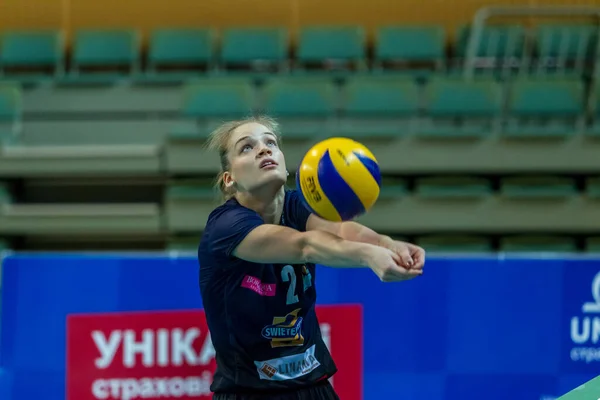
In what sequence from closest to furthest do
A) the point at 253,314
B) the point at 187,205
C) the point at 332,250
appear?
the point at 332,250 < the point at 253,314 < the point at 187,205

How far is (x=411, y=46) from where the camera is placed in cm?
850

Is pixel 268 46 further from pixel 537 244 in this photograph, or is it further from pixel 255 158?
pixel 255 158

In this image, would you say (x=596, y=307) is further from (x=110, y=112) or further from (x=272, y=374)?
(x=110, y=112)

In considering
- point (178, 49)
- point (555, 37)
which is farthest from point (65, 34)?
point (555, 37)

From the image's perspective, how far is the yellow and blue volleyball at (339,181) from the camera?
83.4 inches

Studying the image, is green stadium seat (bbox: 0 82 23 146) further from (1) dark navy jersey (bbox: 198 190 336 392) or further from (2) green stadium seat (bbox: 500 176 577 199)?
(1) dark navy jersey (bbox: 198 190 336 392)

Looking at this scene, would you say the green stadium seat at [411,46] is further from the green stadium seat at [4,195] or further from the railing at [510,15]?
the green stadium seat at [4,195]

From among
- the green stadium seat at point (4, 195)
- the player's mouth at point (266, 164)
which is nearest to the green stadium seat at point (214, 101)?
the green stadium seat at point (4, 195)

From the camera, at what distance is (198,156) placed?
7.00 metres

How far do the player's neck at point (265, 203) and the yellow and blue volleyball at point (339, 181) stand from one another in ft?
0.89

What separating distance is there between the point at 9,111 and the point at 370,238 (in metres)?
6.25

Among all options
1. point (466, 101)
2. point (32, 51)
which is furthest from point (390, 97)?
point (32, 51)

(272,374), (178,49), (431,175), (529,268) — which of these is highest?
(178,49)

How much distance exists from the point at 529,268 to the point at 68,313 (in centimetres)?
220
